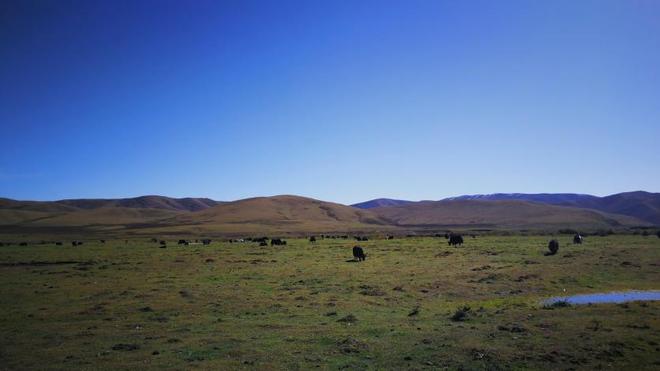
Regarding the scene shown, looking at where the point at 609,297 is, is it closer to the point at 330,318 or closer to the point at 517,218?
the point at 330,318

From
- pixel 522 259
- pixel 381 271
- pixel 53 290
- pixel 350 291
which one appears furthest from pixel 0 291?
pixel 522 259

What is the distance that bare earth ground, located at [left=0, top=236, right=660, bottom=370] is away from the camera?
12.0m

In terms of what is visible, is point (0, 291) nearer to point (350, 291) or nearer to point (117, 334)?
point (117, 334)

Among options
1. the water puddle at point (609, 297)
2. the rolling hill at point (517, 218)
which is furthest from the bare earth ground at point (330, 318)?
the rolling hill at point (517, 218)

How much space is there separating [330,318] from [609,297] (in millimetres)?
13354

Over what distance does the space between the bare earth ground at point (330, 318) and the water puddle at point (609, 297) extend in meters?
0.93

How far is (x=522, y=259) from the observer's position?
117 feet

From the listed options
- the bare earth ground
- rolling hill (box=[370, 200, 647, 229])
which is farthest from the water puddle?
rolling hill (box=[370, 200, 647, 229])

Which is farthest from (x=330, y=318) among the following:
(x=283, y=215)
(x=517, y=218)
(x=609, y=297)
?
(x=517, y=218)

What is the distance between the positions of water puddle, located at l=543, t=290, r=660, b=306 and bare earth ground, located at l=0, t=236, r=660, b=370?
93 centimetres

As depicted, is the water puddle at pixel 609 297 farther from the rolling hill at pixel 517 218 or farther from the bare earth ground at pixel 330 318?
the rolling hill at pixel 517 218

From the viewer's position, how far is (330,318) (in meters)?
17.1

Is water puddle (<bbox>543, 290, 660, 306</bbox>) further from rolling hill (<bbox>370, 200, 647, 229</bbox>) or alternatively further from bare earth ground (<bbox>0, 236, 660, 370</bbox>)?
rolling hill (<bbox>370, 200, 647, 229</bbox>)

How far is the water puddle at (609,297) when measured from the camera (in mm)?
19825
